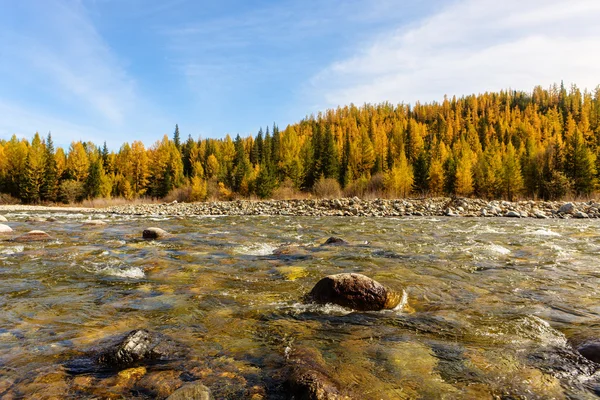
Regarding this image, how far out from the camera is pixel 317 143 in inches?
2908

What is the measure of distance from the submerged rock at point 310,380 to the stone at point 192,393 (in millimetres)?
628

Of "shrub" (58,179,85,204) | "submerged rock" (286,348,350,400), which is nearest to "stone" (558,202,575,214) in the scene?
"submerged rock" (286,348,350,400)

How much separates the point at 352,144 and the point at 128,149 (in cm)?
4568

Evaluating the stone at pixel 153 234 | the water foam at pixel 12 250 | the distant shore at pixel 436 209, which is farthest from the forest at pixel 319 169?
the water foam at pixel 12 250

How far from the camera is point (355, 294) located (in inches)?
183

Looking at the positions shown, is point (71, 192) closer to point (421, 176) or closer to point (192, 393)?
point (421, 176)

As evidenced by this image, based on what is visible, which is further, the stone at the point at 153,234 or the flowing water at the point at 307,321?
the stone at the point at 153,234

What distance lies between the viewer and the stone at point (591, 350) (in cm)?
305

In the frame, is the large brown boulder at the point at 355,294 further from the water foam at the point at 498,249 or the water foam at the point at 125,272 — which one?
the water foam at the point at 498,249

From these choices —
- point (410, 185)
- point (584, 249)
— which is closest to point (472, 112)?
point (410, 185)

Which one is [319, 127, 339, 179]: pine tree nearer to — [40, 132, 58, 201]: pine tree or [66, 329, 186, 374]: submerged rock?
[40, 132, 58, 201]: pine tree

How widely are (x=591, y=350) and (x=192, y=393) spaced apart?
12.1 feet

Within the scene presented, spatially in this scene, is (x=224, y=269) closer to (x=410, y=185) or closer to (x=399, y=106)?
(x=410, y=185)

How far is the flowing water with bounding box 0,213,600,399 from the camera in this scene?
2.74m
